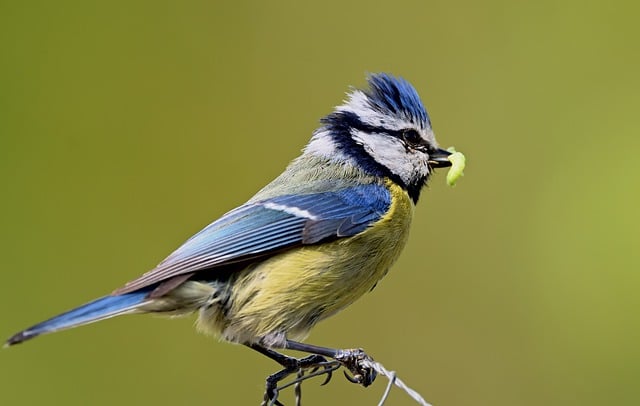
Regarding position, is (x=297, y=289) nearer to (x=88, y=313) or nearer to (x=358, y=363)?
(x=358, y=363)

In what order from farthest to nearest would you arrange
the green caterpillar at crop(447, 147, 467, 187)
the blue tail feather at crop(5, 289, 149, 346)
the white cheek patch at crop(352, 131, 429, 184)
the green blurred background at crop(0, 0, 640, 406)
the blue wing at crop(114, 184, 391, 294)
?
the green blurred background at crop(0, 0, 640, 406), the white cheek patch at crop(352, 131, 429, 184), the green caterpillar at crop(447, 147, 467, 187), the blue wing at crop(114, 184, 391, 294), the blue tail feather at crop(5, 289, 149, 346)

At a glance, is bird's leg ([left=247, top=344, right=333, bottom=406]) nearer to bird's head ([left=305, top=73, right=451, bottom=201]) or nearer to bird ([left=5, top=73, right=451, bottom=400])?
bird ([left=5, top=73, right=451, bottom=400])

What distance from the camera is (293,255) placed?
2252mm

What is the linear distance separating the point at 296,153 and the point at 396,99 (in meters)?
1.04

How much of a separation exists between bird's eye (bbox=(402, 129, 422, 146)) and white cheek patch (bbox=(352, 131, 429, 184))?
21mm

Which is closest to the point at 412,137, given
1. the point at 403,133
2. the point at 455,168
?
the point at 403,133

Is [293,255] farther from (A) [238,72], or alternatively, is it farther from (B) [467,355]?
(A) [238,72]

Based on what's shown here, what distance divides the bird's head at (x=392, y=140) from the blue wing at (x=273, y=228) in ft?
0.35

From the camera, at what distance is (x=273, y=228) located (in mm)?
2264

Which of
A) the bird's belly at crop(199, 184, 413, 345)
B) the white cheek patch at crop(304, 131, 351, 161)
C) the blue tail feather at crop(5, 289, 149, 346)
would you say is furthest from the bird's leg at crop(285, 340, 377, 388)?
the white cheek patch at crop(304, 131, 351, 161)

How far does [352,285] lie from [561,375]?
1.19 metres

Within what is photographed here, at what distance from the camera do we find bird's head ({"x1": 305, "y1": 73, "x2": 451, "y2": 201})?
252cm

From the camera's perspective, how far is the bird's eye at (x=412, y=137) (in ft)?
8.34

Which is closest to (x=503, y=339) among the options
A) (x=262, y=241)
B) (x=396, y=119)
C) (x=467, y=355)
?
(x=467, y=355)
